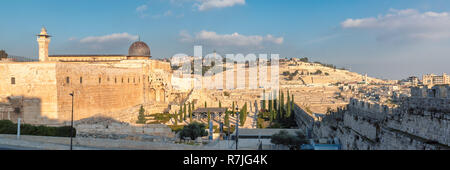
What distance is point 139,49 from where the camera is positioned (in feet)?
128

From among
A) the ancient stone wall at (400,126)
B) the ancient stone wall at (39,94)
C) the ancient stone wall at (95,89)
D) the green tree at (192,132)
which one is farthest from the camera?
the ancient stone wall at (95,89)

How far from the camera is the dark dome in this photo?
1534 inches

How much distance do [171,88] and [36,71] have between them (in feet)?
63.0

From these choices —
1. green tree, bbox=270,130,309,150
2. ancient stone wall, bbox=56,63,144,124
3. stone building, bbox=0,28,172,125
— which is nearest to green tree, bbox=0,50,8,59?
stone building, bbox=0,28,172,125

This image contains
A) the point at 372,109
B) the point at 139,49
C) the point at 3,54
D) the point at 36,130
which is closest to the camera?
the point at 372,109

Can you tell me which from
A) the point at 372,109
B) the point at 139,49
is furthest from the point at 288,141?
the point at 139,49

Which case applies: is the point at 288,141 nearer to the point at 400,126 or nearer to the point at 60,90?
the point at 400,126

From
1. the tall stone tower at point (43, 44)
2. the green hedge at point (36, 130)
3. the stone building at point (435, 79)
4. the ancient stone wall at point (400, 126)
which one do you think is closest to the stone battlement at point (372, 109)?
the ancient stone wall at point (400, 126)

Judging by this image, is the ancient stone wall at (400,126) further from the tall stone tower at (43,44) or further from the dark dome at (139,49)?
the dark dome at (139,49)

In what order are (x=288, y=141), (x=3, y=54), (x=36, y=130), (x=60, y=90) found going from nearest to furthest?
1. (x=288, y=141)
2. (x=36, y=130)
3. (x=60, y=90)
4. (x=3, y=54)

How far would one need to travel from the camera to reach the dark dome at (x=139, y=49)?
38969 millimetres

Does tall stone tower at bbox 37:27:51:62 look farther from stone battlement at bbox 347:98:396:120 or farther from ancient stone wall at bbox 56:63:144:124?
stone battlement at bbox 347:98:396:120
